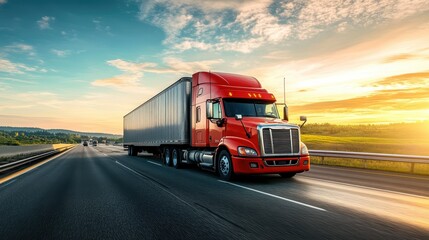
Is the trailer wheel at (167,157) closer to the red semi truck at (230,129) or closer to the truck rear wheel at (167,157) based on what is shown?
the truck rear wheel at (167,157)

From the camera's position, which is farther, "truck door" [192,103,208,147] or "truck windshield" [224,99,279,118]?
"truck door" [192,103,208,147]

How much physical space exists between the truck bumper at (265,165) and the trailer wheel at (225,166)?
1.36 feet

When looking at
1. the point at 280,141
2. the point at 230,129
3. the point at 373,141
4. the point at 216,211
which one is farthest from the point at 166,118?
the point at 373,141

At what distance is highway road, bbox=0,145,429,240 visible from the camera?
483 cm

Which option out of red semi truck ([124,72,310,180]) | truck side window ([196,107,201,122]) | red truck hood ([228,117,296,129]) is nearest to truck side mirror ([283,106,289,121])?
red semi truck ([124,72,310,180])

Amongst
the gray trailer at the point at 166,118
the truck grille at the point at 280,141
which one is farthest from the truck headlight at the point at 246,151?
the gray trailer at the point at 166,118

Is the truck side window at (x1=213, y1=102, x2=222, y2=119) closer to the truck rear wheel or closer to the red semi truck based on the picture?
the red semi truck

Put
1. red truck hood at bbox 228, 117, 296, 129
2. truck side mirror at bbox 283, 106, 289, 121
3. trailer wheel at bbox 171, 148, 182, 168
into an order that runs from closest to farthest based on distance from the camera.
A: red truck hood at bbox 228, 117, 296, 129, truck side mirror at bbox 283, 106, 289, 121, trailer wheel at bbox 171, 148, 182, 168

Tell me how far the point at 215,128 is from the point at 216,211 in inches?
235

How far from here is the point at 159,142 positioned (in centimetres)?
1980

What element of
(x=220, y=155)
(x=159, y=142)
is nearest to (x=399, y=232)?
(x=220, y=155)

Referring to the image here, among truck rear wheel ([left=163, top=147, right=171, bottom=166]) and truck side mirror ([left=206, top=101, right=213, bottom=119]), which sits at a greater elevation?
truck side mirror ([left=206, top=101, right=213, bottom=119])

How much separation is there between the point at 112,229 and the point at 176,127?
1139cm

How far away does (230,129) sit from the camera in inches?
437
